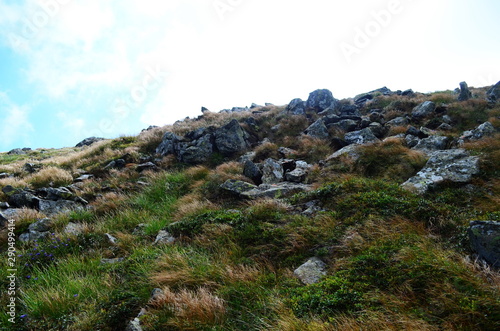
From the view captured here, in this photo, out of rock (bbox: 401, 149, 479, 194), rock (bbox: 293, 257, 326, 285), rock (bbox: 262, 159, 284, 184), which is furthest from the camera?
rock (bbox: 262, 159, 284, 184)

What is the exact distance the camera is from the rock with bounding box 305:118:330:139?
13.7m

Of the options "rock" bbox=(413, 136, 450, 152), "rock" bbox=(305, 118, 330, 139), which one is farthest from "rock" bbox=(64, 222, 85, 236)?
"rock" bbox=(413, 136, 450, 152)

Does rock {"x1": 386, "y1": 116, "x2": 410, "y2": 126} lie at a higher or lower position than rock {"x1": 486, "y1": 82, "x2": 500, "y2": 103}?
higher

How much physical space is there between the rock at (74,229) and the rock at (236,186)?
431 centimetres

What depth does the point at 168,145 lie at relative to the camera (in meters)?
15.1

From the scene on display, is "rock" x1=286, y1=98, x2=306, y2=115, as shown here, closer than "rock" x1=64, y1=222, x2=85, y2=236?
No

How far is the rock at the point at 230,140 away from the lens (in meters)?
13.9

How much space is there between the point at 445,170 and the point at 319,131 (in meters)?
7.80

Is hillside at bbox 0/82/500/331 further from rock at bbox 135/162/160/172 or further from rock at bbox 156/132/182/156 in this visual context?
rock at bbox 156/132/182/156

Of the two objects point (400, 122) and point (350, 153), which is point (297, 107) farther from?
point (350, 153)

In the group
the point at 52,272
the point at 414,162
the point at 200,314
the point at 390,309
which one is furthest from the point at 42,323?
the point at 414,162

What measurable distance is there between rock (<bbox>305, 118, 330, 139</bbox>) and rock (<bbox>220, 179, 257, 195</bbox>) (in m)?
6.75

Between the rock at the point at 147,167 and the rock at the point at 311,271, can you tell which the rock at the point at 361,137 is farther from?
the rock at the point at 147,167

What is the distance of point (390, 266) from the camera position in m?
3.49
